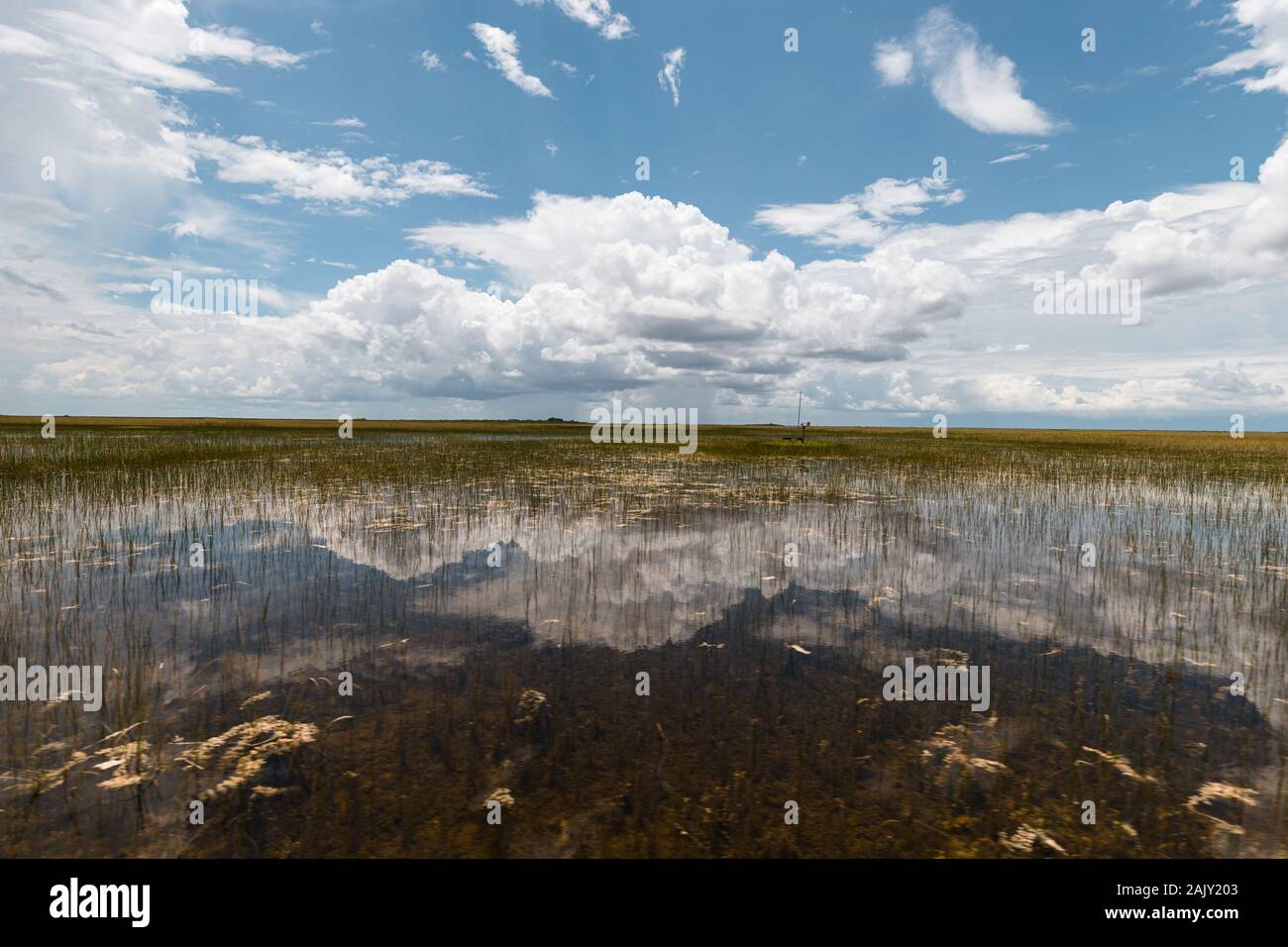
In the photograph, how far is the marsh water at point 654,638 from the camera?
14.9 feet

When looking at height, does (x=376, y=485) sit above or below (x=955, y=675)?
above

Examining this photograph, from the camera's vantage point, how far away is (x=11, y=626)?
26.3ft

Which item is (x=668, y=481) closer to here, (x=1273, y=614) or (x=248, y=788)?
(x=1273, y=614)

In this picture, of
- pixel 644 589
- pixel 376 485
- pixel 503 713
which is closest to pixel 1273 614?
pixel 644 589

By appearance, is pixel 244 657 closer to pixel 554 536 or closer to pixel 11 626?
pixel 11 626

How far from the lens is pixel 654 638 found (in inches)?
316

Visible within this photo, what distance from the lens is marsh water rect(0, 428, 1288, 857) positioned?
4543 millimetres
